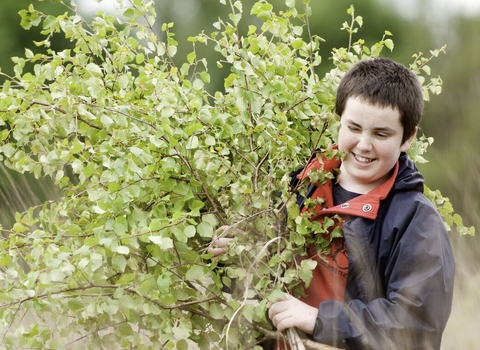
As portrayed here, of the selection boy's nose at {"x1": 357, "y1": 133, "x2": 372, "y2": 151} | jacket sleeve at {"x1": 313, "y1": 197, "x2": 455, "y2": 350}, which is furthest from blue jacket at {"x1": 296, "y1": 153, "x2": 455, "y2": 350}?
boy's nose at {"x1": 357, "y1": 133, "x2": 372, "y2": 151}

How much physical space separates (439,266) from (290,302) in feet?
1.35

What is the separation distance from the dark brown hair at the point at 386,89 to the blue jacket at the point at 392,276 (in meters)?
0.21

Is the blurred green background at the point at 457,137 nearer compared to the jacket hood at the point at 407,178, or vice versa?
the jacket hood at the point at 407,178

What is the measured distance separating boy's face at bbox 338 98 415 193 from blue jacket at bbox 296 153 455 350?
0.22 feet

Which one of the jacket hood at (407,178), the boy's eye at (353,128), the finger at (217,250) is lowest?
the jacket hood at (407,178)

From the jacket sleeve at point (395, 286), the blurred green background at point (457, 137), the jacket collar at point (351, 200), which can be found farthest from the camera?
the blurred green background at point (457, 137)

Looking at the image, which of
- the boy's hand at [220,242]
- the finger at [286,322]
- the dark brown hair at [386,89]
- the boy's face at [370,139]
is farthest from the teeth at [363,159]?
the finger at [286,322]

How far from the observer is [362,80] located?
223 cm

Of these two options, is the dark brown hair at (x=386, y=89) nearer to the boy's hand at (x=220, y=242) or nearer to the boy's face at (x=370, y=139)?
the boy's face at (x=370, y=139)

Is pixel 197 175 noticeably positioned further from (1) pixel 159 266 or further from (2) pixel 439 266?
(2) pixel 439 266

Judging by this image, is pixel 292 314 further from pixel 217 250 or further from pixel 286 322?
pixel 217 250

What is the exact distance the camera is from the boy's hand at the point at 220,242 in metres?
2.15

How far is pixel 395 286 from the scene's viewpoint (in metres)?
2.00

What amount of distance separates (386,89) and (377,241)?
0.45 m
